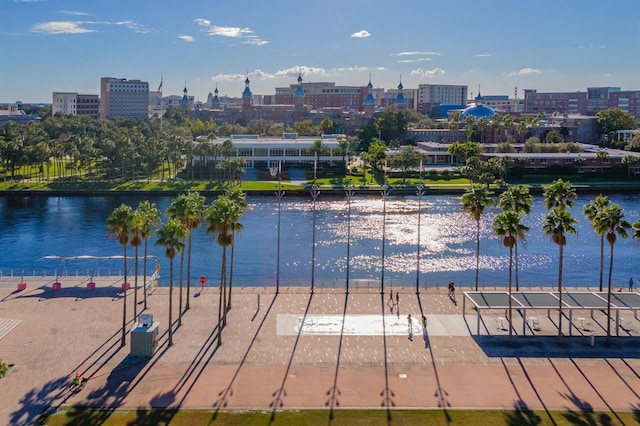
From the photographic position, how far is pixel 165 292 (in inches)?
2032

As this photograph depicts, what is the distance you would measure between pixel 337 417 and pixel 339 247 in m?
47.7

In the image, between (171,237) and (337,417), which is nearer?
(337,417)

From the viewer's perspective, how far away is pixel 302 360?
3850 centimetres

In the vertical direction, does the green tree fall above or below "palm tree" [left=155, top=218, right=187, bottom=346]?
above

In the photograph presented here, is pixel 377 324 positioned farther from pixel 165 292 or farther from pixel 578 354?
pixel 165 292

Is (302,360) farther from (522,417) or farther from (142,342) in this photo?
(522,417)

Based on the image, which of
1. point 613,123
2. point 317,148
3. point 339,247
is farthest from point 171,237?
point 613,123

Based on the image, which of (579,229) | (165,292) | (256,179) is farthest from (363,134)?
(165,292)

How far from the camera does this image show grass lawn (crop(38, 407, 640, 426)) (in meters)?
31.2

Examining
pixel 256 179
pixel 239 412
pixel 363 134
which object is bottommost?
pixel 239 412

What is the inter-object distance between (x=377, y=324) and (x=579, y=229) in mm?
53694

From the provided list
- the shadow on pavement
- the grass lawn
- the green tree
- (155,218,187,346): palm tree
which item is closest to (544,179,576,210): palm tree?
the shadow on pavement

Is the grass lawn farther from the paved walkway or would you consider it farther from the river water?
the river water

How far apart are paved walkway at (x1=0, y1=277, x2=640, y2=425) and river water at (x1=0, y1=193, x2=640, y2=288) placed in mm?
12429
